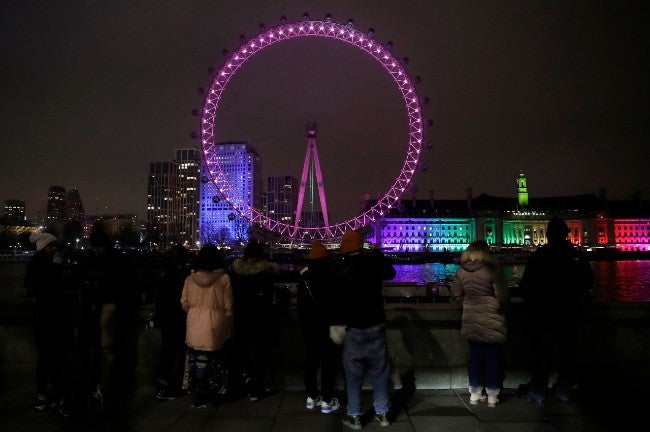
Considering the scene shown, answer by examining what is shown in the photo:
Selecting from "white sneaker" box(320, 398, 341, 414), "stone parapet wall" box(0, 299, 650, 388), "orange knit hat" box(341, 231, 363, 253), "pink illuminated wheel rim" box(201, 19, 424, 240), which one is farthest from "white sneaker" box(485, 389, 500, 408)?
"pink illuminated wheel rim" box(201, 19, 424, 240)

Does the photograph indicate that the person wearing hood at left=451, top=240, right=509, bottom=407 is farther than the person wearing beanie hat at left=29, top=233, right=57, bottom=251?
No

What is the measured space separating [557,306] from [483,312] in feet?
3.40

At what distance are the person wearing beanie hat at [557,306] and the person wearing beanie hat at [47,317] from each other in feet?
19.1

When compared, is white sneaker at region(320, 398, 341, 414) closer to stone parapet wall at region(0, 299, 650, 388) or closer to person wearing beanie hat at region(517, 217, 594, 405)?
stone parapet wall at region(0, 299, 650, 388)

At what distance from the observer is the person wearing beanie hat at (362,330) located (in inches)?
235

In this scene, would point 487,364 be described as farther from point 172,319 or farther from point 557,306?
point 172,319

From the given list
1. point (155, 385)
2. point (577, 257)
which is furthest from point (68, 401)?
point (577, 257)

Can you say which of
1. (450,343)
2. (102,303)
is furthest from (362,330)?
(102,303)

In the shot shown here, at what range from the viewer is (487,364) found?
659 cm

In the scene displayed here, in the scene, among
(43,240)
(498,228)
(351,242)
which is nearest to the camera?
(351,242)

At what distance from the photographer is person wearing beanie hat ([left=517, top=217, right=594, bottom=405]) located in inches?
267

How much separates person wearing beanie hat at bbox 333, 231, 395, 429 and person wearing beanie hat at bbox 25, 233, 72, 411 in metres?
3.56

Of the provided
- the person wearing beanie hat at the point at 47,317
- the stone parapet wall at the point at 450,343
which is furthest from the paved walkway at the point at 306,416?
the stone parapet wall at the point at 450,343

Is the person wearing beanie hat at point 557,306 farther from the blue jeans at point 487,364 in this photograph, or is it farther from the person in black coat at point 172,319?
the person in black coat at point 172,319
